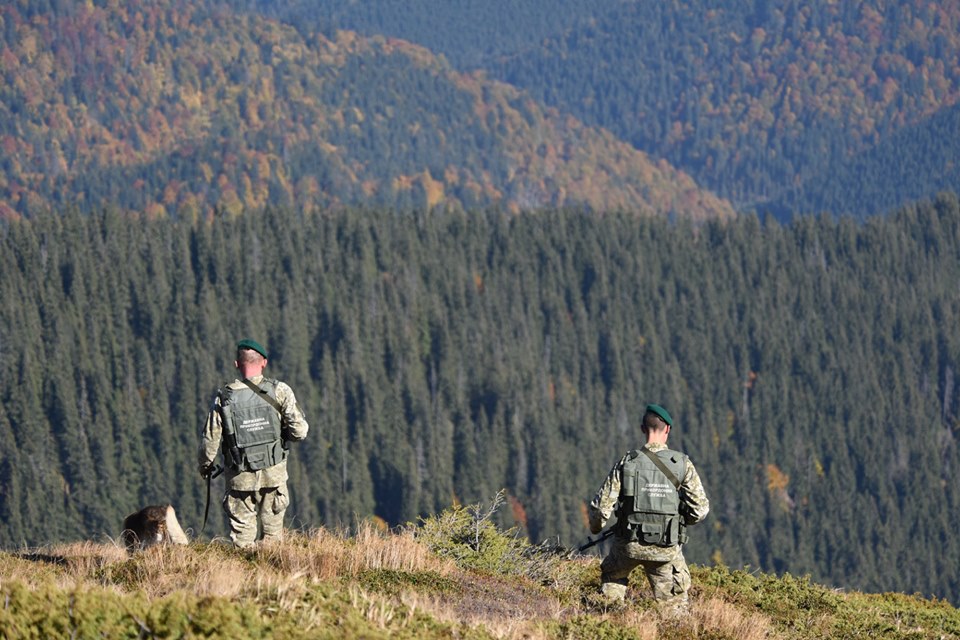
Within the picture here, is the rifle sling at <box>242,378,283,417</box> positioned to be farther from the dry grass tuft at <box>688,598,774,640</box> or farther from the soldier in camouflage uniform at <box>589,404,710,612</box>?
the dry grass tuft at <box>688,598,774,640</box>

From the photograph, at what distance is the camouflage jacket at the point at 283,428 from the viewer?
16.6 m

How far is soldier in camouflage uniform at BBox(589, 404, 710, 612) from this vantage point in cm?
1536

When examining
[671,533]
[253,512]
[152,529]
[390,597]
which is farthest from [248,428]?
[671,533]

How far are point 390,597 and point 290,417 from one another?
353 centimetres

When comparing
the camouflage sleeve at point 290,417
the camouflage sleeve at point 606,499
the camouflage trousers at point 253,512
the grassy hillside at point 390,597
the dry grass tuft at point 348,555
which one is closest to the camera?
the grassy hillside at point 390,597

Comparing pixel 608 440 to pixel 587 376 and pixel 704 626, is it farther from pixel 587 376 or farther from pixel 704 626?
pixel 704 626

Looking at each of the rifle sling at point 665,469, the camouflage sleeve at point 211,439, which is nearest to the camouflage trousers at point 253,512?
the camouflage sleeve at point 211,439

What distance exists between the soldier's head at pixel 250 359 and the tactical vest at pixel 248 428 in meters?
0.30

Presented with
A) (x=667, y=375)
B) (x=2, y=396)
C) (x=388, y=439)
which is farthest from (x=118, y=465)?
(x=667, y=375)

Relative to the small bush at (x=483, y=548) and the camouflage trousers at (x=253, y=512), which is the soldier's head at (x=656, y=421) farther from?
the camouflage trousers at (x=253, y=512)

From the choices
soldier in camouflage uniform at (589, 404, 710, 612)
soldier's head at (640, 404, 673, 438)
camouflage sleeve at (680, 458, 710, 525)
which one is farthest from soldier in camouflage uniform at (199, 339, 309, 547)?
camouflage sleeve at (680, 458, 710, 525)

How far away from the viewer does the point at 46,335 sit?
→ 16150 centimetres

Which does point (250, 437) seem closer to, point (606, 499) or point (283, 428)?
point (283, 428)

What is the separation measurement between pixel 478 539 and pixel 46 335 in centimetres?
15078
